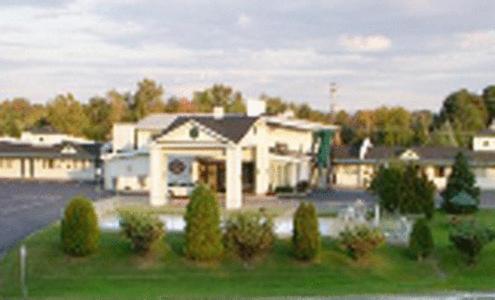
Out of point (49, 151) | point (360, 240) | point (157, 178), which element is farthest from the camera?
point (49, 151)

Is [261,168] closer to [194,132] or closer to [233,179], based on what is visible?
[194,132]

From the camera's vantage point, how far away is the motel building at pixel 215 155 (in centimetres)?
4566

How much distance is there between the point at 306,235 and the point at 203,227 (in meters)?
3.01

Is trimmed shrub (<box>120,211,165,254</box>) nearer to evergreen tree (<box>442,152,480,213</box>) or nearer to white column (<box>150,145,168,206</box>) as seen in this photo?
evergreen tree (<box>442,152,480,213</box>)

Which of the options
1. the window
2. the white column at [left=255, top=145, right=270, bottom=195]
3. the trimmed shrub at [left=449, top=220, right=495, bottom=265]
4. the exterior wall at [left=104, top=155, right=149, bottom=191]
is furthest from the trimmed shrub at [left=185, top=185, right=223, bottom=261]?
the window

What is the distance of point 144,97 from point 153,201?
72349 mm

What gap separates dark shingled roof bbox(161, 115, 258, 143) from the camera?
152ft

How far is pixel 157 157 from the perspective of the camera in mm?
46094

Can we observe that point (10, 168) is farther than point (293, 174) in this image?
Yes

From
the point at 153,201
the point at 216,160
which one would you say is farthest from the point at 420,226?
the point at 216,160

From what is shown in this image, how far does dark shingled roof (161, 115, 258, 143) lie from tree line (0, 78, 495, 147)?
43.6m

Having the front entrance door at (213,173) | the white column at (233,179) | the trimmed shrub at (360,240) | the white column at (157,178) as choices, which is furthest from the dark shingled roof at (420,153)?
the trimmed shrub at (360,240)

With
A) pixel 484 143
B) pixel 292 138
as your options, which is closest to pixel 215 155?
pixel 292 138

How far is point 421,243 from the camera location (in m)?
28.7
